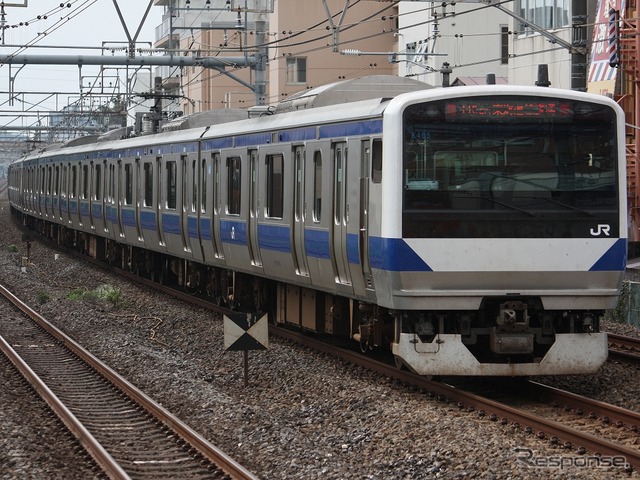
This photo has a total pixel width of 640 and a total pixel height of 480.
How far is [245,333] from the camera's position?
12.0 m

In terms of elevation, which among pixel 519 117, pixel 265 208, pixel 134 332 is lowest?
pixel 134 332

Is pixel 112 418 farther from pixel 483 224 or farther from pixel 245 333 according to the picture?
pixel 483 224

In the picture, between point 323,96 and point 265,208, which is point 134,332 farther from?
point 323,96

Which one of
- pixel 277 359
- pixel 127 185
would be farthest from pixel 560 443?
pixel 127 185

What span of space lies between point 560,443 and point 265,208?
6.53 metres

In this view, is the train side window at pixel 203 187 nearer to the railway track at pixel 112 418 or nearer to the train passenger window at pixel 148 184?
the railway track at pixel 112 418

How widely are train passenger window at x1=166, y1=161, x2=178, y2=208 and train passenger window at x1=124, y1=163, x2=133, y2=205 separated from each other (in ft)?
10.6

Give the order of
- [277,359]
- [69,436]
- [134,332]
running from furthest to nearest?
[134,332] → [277,359] → [69,436]

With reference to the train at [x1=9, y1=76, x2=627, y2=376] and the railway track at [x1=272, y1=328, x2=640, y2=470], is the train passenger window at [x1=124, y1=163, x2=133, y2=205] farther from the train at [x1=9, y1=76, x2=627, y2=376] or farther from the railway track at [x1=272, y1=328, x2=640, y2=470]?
the railway track at [x1=272, y1=328, x2=640, y2=470]

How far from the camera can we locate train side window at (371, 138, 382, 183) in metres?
10.8

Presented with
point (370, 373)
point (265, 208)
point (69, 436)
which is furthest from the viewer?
point (265, 208)

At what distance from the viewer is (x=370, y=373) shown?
1216cm

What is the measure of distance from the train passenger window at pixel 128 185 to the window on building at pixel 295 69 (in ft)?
104

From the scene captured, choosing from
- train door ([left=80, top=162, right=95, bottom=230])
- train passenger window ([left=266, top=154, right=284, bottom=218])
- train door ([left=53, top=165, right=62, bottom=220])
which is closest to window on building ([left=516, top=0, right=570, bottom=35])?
train door ([left=80, top=162, right=95, bottom=230])
